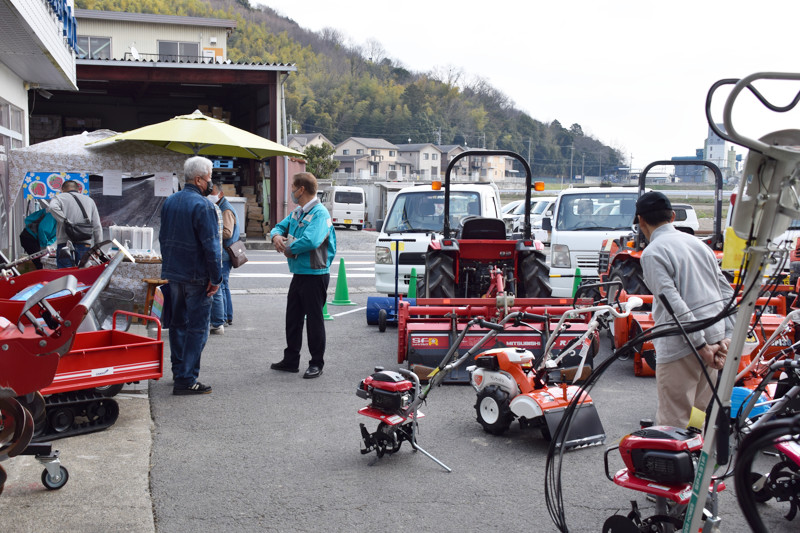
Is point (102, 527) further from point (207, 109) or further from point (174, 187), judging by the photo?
point (207, 109)

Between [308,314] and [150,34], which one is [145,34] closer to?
[150,34]

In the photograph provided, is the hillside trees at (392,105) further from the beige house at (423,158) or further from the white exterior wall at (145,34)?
the white exterior wall at (145,34)

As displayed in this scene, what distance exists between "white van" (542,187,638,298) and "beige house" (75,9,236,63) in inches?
1030

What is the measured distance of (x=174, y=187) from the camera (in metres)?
11.3

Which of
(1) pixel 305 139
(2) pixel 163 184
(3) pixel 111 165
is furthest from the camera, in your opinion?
(1) pixel 305 139

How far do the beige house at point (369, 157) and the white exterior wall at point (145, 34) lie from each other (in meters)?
62.4

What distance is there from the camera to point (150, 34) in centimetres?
3497

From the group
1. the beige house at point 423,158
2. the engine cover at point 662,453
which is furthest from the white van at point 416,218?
the beige house at point 423,158

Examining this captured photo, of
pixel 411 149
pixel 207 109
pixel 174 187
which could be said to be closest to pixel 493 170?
pixel 411 149

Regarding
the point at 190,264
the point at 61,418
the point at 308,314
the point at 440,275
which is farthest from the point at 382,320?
the point at 61,418

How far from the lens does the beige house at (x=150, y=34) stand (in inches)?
1363

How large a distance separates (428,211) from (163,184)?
→ 4129 millimetres

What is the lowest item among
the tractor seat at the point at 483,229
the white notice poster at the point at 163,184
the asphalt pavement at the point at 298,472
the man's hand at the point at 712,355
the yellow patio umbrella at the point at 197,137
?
the asphalt pavement at the point at 298,472

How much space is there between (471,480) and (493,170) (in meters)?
105
